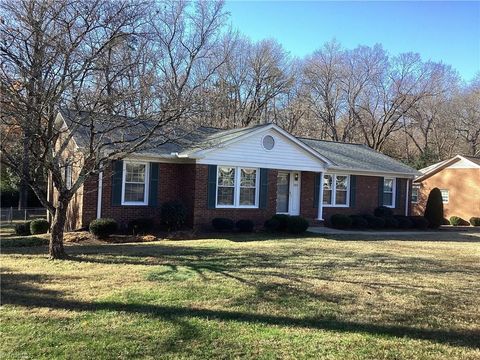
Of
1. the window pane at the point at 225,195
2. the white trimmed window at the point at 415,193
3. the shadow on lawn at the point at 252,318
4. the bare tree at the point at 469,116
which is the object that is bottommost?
the shadow on lawn at the point at 252,318

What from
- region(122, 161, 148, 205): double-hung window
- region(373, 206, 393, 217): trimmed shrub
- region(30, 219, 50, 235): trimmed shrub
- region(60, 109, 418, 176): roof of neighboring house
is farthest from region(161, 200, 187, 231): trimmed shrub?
region(373, 206, 393, 217): trimmed shrub

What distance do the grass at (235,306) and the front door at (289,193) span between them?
9644 mm

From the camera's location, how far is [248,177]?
1931 centimetres

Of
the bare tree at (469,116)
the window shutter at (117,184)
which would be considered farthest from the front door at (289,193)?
the bare tree at (469,116)

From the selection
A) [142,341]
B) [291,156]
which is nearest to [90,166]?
[142,341]

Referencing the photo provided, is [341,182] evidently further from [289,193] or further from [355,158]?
[289,193]

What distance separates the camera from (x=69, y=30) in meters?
9.80

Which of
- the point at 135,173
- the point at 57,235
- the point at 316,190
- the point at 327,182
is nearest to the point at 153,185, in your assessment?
the point at 135,173

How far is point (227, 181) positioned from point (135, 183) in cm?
355

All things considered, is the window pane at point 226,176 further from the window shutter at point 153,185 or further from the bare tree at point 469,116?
the bare tree at point 469,116

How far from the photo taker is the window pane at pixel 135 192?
17489 millimetres

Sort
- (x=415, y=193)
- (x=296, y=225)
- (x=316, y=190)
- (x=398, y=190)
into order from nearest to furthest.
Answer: (x=296, y=225) < (x=316, y=190) < (x=398, y=190) < (x=415, y=193)

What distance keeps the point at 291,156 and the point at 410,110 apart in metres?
32.4

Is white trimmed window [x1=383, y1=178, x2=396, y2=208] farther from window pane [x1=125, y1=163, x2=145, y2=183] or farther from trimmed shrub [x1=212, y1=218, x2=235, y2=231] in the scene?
window pane [x1=125, y1=163, x2=145, y2=183]
